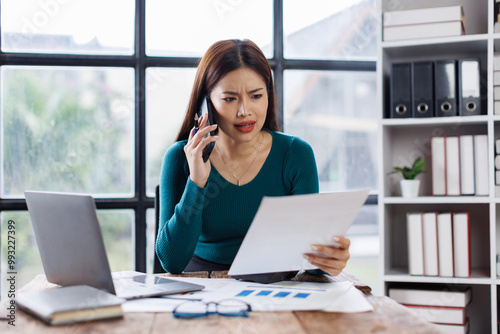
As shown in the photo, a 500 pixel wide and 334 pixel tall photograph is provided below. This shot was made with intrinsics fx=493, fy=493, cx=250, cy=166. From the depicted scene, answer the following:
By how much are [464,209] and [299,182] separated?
118 centimetres

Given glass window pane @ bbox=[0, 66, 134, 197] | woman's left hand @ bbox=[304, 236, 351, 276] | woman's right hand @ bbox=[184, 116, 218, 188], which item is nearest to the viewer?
woman's left hand @ bbox=[304, 236, 351, 276]

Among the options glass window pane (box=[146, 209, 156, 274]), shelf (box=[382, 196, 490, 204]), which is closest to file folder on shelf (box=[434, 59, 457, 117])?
shelf (box=[382, 196, 490, 204])

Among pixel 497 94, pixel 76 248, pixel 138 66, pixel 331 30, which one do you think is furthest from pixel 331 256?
pixel 331 30

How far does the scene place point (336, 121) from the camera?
2.68 meters

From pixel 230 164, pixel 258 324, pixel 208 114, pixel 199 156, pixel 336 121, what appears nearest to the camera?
pixel 258 324

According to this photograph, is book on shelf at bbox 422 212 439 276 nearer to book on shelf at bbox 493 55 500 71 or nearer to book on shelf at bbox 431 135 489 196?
book on shelf at bbox 431 135 489 196

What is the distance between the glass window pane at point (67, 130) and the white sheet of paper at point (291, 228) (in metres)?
1.62

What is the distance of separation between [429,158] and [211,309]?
6.07ft

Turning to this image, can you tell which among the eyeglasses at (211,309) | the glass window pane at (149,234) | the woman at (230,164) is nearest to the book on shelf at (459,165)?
the woman at (230,164)

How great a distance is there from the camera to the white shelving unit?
2139 millimetres

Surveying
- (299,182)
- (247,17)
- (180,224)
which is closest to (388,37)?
(247,17)

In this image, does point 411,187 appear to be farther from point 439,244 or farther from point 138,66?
point 138,66

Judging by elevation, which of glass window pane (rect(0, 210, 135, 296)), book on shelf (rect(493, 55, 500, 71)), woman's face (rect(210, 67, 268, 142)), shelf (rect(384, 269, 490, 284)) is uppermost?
book on shelf (rect(493, 55, 500, 71))

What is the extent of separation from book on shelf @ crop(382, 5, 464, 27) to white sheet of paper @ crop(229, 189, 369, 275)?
4.96 ft
